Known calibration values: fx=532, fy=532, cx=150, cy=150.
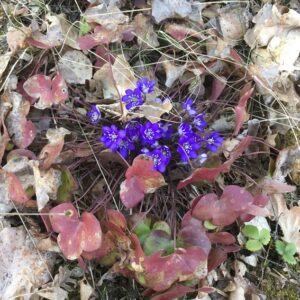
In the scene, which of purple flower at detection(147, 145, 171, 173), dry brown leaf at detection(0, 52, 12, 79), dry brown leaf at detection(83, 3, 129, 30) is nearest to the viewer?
purple flower at detection(147, 145, 171, 173)

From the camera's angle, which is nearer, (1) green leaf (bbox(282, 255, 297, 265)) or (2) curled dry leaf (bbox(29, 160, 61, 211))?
(2) curled dry leaf (bbox(29, 160, 61, 211))

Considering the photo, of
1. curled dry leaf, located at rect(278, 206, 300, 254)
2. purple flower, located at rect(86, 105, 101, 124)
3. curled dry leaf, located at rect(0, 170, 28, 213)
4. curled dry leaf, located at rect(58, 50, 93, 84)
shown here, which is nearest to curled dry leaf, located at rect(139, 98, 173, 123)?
purple flower, located at rect(86, 105, 101, 124)

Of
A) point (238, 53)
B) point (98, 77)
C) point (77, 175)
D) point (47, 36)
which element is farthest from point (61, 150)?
point (238, 53)

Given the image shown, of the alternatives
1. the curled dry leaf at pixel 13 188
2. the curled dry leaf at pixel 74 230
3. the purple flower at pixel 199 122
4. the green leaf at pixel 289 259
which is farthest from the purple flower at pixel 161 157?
the green leaf at pixel 289 259

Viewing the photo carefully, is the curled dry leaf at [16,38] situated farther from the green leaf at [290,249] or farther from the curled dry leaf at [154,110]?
the green leaf at [290,249]

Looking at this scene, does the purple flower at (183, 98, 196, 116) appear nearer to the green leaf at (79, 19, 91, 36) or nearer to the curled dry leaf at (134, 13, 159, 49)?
the curled dry leaf at (134, 13, 159, 49)
